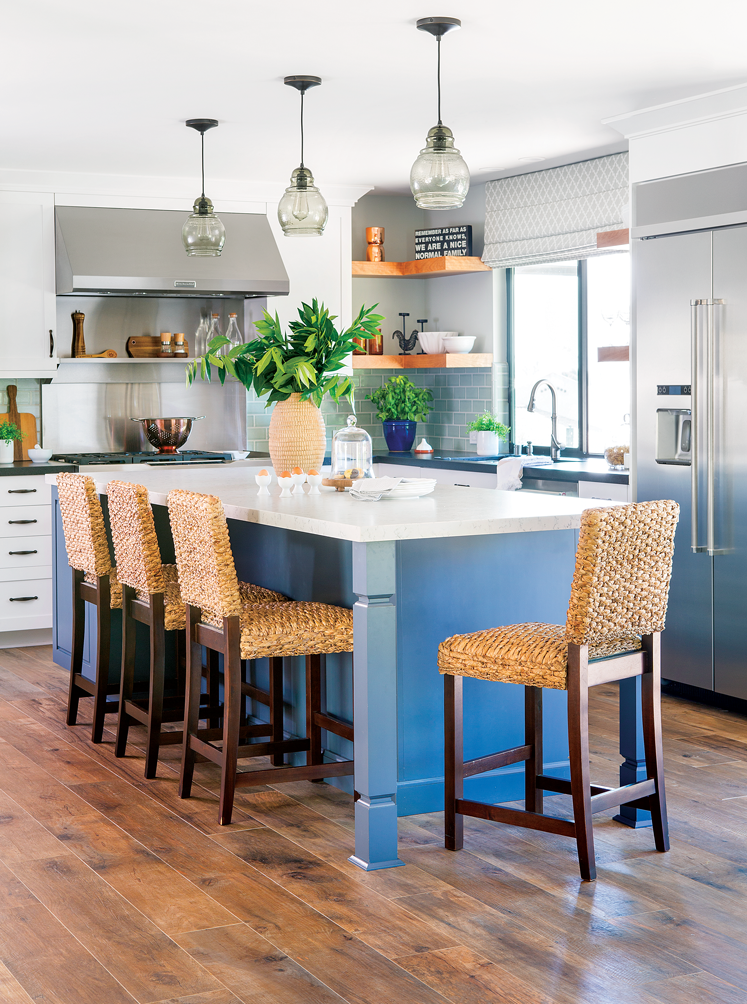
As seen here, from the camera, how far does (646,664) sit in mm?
3104

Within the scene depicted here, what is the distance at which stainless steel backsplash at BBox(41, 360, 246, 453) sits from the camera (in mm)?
6848

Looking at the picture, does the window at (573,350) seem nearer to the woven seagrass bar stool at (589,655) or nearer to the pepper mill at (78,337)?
the pepper mill at (78,337)

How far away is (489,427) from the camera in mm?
6836

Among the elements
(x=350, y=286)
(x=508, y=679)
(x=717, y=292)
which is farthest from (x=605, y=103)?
(x=508, y=679)

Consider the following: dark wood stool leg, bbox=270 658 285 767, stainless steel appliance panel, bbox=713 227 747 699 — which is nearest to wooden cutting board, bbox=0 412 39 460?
dark wood stool leg, bbox=270 658 285 767

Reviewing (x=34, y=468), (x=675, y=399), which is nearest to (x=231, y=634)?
(x=675, y=399)

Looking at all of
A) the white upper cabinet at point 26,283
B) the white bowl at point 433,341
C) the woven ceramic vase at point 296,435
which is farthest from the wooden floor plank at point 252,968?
the white bowl at point 433,341

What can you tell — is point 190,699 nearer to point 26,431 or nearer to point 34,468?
point 34,468

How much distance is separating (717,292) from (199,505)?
8.09 ft

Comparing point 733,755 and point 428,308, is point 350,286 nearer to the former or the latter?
point 428,308

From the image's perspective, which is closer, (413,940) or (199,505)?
(413,940)

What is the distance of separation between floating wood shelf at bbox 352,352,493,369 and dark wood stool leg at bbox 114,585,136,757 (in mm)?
3314

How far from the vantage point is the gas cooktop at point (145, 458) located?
6.38 m

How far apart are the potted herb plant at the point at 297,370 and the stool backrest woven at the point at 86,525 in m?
0.59
